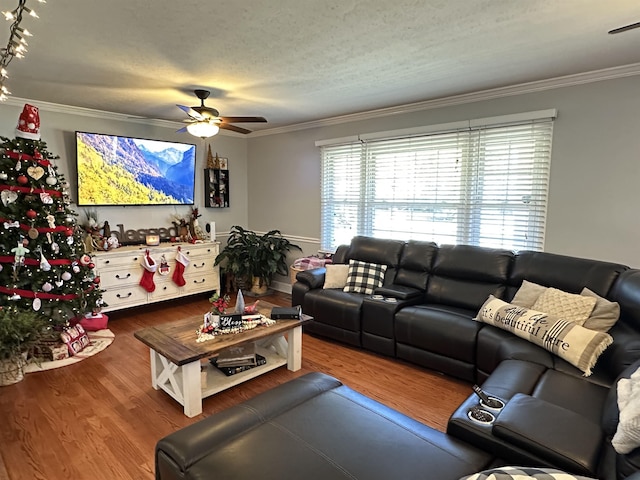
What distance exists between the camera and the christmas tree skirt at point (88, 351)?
312 centimetres

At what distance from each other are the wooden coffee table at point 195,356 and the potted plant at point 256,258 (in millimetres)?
2052

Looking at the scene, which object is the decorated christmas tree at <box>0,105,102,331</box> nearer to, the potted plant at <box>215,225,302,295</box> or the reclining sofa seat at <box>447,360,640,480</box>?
the potted plant at <box>215,225,302,295</box>

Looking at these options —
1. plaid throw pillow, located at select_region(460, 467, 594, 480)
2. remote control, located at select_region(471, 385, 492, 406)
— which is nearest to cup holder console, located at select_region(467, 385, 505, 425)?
remote control, located at select_region(471, 385, 492, 406)

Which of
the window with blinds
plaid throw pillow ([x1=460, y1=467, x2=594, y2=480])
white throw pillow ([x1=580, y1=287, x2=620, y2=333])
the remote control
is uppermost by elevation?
the window with blinds

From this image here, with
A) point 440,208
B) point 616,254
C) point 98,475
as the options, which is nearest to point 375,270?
point 440,208

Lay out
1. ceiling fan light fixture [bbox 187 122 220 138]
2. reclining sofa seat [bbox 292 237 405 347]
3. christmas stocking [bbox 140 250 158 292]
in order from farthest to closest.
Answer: christmas stocking [bbox 140 250 158 292], reclining sofa seat [bbox 292 237 405 347], ceiling fan light fixture [bbox 187 122 220 138]

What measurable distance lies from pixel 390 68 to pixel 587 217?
2.12m

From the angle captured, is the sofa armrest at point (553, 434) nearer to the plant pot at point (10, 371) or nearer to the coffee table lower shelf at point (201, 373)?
the coffee table lower shelf at point (201, 373)

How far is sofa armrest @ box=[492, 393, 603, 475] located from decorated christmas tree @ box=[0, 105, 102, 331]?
141 inches

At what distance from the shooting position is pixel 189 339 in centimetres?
261

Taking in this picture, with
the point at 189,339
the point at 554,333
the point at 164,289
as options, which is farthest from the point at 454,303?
the point at 164,289

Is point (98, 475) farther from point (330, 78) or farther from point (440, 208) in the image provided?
point (440, 208)

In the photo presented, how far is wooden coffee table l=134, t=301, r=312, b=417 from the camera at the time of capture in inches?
95.5

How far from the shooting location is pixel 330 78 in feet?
10.3
